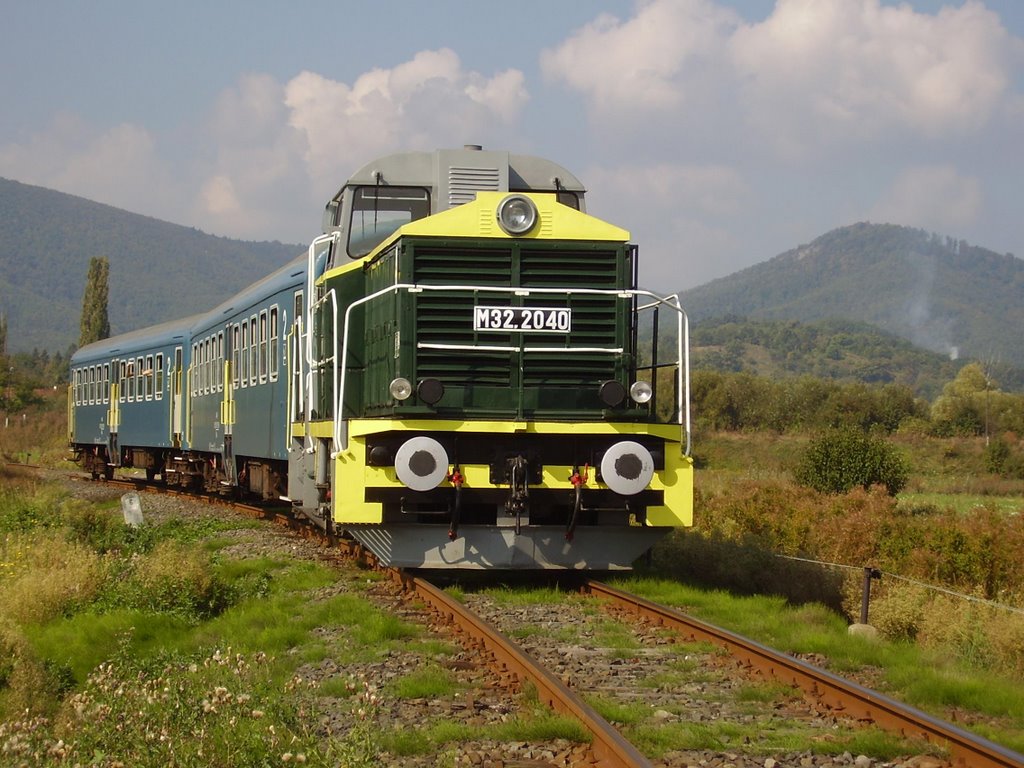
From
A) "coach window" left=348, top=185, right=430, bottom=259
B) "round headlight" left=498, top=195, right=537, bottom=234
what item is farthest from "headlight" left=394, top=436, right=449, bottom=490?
"coach window" left=348, top=185, right=430, bottom=259

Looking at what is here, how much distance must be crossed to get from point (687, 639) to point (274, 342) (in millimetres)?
7924

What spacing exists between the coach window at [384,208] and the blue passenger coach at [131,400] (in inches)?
491

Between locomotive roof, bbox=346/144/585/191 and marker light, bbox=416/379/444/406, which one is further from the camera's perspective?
locomotive roof, bbox=346/144/585/191

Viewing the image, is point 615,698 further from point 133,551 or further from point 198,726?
point 133,551

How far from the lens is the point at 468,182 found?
1069 centimetres

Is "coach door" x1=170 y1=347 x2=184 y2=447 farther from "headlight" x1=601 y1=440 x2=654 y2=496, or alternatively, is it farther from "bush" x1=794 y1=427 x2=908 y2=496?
"headlight" x1=601 y1=440 x2=654 y2=496

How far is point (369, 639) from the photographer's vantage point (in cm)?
805

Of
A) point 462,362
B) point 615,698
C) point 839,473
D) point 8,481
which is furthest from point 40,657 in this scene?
point 839,473

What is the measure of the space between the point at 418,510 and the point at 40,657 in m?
2.92

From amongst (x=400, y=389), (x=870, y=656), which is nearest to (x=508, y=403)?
(x=400, y=389)

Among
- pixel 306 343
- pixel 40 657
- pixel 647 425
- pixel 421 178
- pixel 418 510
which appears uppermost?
pixel 421 178

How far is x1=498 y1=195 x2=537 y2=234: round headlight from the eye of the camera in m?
9.37

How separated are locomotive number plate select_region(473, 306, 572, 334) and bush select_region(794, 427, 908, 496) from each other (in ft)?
64.9

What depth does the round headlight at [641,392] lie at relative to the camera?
30.8 ft
